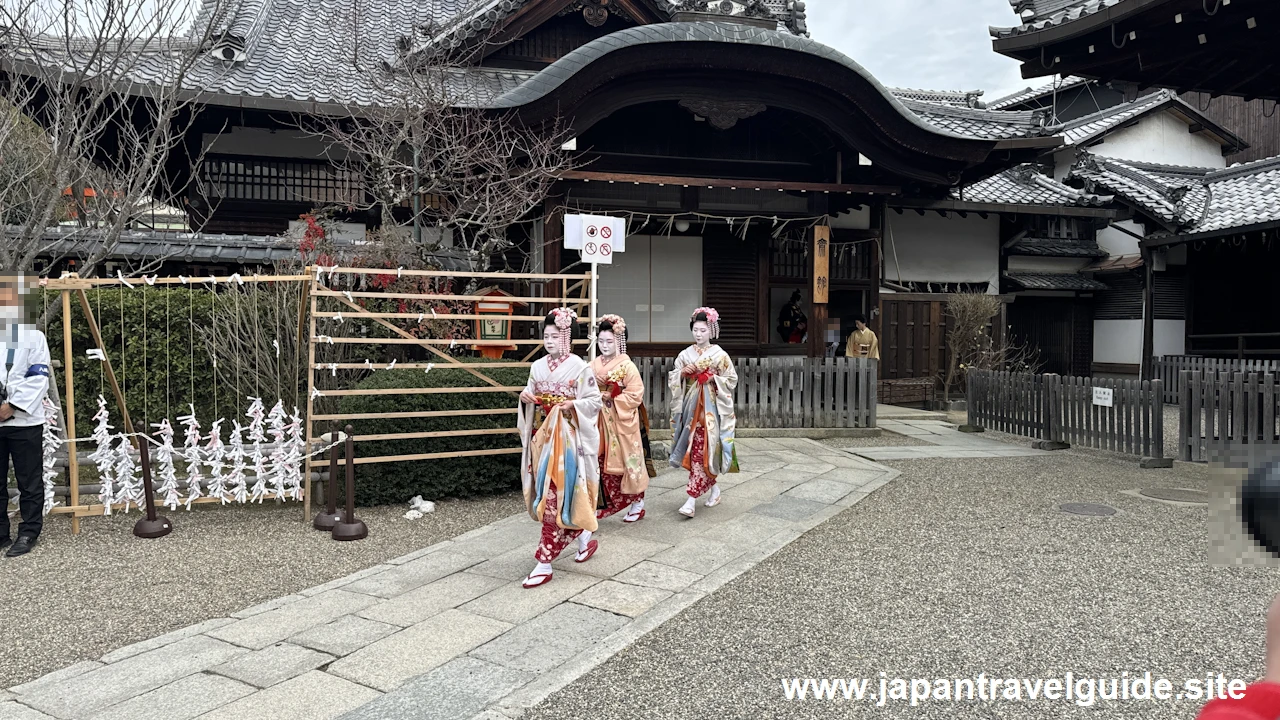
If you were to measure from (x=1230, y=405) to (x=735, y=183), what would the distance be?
21.3 feet

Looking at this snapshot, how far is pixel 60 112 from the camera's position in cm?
663

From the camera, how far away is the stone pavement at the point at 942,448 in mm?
9500

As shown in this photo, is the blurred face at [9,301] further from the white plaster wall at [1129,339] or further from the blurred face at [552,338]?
the white plaster wall at [1129,339]

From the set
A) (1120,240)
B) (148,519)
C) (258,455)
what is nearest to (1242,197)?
(1120,240)

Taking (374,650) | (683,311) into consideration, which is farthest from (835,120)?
(374,650)

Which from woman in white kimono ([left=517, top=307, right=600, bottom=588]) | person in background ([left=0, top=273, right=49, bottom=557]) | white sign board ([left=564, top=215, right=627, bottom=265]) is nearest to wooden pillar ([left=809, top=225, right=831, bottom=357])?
white sign board ([left=564, top=215, right=627, bottom=265])

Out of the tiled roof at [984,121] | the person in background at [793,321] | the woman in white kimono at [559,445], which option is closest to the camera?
the woman in white kimono at [559,445]

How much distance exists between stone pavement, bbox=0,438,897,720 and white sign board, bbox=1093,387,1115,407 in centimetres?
534

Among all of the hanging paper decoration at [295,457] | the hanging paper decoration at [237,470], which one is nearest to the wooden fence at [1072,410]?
the hanging paper decoration at [295,457]

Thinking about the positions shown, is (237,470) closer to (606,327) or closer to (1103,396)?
(606,327)

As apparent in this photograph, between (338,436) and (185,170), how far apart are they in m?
7.55

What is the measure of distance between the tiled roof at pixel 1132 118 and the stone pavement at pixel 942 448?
36.5ft

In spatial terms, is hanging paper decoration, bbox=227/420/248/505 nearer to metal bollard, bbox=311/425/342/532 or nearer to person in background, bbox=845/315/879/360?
metal bollard, bbox=311/425/342/532

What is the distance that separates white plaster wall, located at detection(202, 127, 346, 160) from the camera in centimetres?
1043
